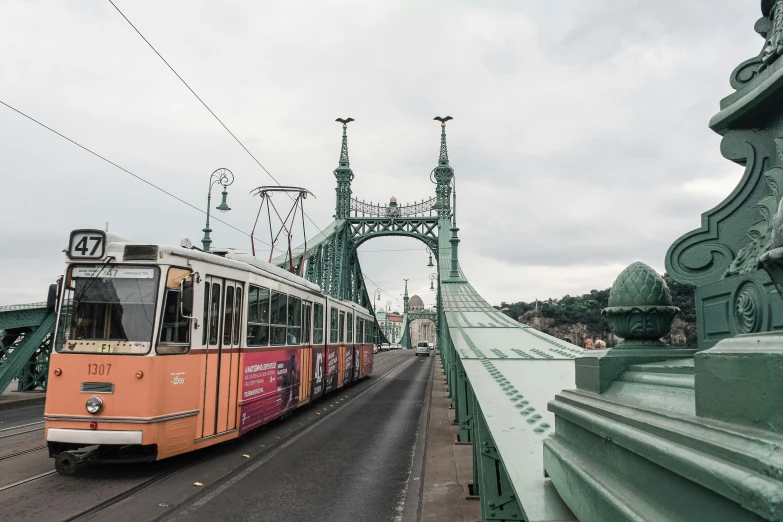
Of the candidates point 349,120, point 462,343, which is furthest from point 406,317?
point 462,343

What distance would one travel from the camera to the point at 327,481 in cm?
714

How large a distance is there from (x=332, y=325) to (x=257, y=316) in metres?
6.36

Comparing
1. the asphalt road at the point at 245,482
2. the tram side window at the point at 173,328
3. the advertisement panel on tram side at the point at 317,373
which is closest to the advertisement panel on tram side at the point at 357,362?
the advertisement panel on tram side at the point at 317,373

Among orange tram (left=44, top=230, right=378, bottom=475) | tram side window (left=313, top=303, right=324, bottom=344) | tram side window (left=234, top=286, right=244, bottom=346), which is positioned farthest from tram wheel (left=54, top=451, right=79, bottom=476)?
tram side window (left=313, top=303, right=324, bottom=344)

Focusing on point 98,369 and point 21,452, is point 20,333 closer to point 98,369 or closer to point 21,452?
point 21,452

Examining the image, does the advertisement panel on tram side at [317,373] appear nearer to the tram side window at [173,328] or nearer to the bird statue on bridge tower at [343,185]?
the tram side window at [173,328]

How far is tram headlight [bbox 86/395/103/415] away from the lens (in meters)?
6.84

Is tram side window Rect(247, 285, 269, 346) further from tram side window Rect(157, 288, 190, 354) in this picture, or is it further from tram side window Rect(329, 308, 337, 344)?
tram side window Rect(329, 308, 337, 344)

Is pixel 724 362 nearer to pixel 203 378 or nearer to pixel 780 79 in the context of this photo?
pixel 780 79

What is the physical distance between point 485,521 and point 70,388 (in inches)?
225

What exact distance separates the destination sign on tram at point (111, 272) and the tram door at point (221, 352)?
951mm

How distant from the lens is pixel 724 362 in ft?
3.92

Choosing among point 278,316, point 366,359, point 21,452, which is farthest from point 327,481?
point 366,359

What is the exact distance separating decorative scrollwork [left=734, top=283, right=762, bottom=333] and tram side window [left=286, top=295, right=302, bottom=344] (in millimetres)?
9875
